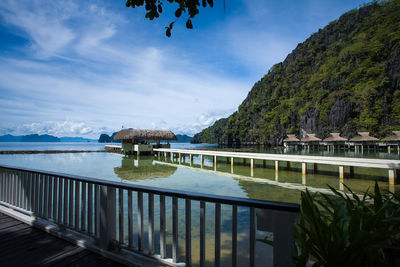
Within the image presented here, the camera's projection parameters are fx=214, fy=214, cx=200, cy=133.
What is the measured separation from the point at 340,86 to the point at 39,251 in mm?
61648

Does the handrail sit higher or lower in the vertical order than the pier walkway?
higher

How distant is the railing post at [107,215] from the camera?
2.18 metres

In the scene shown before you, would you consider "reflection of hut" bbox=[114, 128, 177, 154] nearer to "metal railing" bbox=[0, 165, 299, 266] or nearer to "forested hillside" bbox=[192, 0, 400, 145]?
"metal railing" bbox=[0, 165, 299, 266]

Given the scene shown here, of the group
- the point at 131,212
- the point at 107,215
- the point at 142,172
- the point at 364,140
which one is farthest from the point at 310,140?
the point at 107,215

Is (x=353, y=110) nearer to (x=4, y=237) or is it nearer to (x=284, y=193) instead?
(x=284, y=193)

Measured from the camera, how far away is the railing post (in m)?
2.18

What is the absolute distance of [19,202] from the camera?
330 cm

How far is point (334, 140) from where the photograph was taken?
39.5m

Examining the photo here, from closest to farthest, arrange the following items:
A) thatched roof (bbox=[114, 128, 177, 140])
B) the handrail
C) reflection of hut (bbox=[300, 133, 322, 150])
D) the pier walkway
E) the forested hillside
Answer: the handrail → the pier walkway → thatched roof (bbox=[114, 128, 177, 140]) → the forested hillside → reflection of hut (bbox=[300, 133, 322, 150])

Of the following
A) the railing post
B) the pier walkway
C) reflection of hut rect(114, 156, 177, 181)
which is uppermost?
the railing post

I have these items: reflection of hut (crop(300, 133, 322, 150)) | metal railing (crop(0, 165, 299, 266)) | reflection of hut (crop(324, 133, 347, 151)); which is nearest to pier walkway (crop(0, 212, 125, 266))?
metal railing (crop(0, 165, 299, 266))

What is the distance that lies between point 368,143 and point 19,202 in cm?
4675

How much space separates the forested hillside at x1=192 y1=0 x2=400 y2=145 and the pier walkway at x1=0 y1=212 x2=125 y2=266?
50.8 metres

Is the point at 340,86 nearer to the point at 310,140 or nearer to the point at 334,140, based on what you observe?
the point at 310,140
